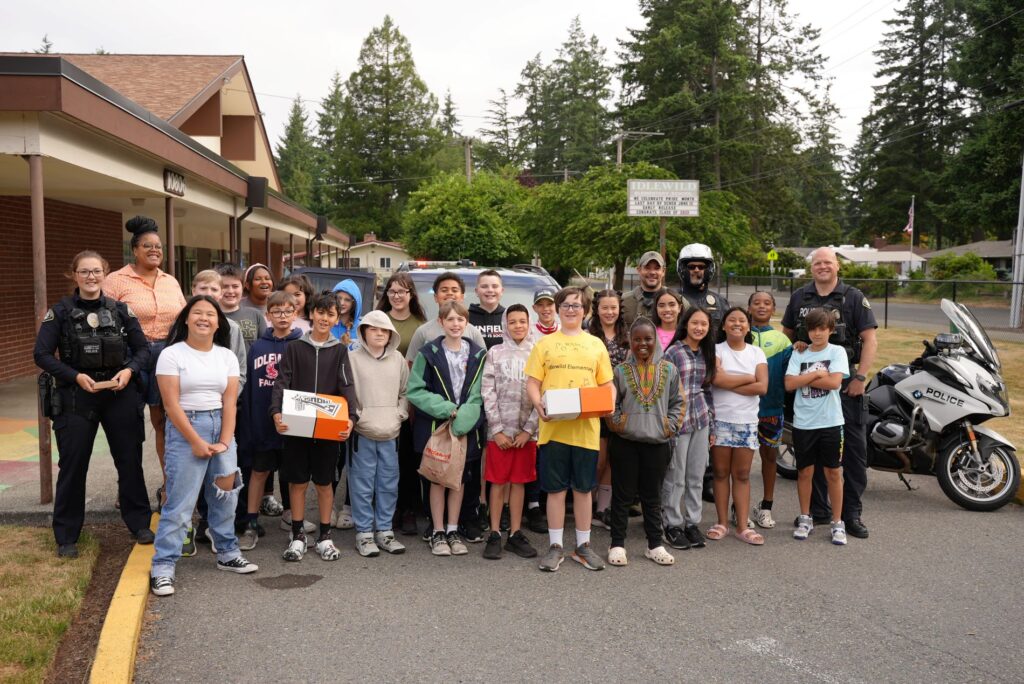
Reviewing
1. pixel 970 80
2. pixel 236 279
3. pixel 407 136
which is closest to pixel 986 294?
pixel 970 80

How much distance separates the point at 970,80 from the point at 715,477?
36.0 metres

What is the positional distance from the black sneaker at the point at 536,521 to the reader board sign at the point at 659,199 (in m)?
12.5

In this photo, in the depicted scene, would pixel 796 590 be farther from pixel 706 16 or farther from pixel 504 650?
pixel 706 16

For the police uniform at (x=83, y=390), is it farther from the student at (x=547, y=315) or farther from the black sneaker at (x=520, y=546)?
the student at (x=547, y=315)

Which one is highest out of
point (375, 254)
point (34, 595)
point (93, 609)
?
point (375, 254)

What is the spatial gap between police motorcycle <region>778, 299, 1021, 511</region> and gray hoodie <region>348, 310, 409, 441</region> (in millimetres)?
3855

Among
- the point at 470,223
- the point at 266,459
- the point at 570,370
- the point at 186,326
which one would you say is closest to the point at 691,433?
the point at 570,370

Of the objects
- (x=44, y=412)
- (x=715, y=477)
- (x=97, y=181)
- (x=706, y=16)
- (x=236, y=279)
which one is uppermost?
(x=706, y=16)

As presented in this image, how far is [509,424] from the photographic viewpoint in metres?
5.56

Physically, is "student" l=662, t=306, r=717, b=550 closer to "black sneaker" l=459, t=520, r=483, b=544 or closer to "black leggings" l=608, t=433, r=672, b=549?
"black leggings" l=608, t=433, r=672, b=549

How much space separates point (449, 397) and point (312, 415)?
93cm

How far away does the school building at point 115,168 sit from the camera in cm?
661

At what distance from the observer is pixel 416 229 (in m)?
41.8

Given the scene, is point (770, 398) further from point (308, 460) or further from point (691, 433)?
point (308, 460)
